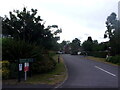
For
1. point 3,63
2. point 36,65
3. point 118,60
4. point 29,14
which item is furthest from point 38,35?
point 118,60

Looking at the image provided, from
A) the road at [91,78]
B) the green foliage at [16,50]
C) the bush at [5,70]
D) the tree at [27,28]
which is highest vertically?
the tree at [27,28]

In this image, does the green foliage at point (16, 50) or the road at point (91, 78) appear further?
the green foliage at point (16, 50)

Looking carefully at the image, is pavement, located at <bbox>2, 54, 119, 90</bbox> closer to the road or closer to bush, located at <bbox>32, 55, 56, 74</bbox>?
the road

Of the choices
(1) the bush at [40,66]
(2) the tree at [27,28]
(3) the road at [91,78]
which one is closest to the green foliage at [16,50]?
(1) the bush at [40,66]

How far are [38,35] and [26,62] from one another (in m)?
10.6

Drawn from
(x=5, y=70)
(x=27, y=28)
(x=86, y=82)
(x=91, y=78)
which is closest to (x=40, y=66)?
(x=5, y=70)

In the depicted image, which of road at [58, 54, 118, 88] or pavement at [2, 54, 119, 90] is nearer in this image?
pavement at [2, 54, 119, 90]

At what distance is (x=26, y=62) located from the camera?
53.8ft

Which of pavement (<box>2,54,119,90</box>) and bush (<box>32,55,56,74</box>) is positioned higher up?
bush (<box>32,55,56,74</box>)

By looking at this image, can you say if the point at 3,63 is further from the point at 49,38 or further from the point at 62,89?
the point at 49,38

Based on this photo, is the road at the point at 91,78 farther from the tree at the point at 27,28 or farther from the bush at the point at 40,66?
the tree at the point at 27,28


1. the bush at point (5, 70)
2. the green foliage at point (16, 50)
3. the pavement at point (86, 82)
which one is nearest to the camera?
the pavement at point (86, 82)

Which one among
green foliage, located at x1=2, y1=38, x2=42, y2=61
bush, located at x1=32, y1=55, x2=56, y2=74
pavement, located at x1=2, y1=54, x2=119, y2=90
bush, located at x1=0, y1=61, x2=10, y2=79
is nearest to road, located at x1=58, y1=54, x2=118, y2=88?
pavement, located at x1=2, y1=54, x2=119, y2=90

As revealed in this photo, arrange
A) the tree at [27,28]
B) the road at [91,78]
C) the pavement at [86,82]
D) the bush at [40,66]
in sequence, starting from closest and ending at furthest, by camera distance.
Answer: the pavement at [86,82] → the road at [91,78] → the bush at [40,66] → the tree at [27,28]
